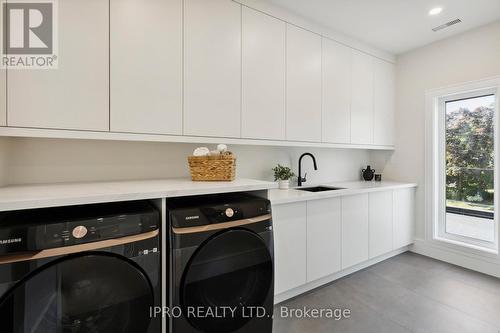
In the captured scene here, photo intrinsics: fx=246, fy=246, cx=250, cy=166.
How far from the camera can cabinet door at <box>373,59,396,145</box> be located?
304cm

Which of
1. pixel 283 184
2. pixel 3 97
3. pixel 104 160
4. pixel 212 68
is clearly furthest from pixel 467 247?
pixel 3 97

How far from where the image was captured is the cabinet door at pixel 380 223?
102 inches

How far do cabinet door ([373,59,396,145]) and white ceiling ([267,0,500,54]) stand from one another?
39cm

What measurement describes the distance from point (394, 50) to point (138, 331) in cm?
378

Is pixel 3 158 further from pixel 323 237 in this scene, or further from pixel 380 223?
pixel 380 223

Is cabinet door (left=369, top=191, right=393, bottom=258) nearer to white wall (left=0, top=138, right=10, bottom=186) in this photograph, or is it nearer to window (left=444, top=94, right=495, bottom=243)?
window (left=444, top=94, right=495, bottom=243)

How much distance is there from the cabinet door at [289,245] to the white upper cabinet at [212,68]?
74 cm

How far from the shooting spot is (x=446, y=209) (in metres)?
2.97

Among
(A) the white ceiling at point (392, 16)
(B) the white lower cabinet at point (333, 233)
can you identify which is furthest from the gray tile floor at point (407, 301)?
(A) the white ceiling at point (392, 16)

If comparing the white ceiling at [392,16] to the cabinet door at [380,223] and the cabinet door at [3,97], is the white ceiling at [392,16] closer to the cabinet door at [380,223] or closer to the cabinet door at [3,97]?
the cabinet door at [380,223]

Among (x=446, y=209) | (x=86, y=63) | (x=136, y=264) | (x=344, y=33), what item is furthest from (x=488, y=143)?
(x=86, y=63)

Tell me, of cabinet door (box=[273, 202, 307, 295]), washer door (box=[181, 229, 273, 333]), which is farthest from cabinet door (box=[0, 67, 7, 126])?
cabinet door (box=[273, 202, 307, 295])

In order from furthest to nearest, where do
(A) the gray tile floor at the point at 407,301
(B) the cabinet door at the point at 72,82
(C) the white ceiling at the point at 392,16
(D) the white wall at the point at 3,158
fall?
(C) the white ceiling at the point at 392,16
(A) the gray tile floor at the point at 407,301
(D) the white wall at the point at 3,158
(B) the cabinet door at the point at 72,82

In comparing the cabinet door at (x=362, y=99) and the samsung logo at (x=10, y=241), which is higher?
the cabinet door at (x=362, y=99)
